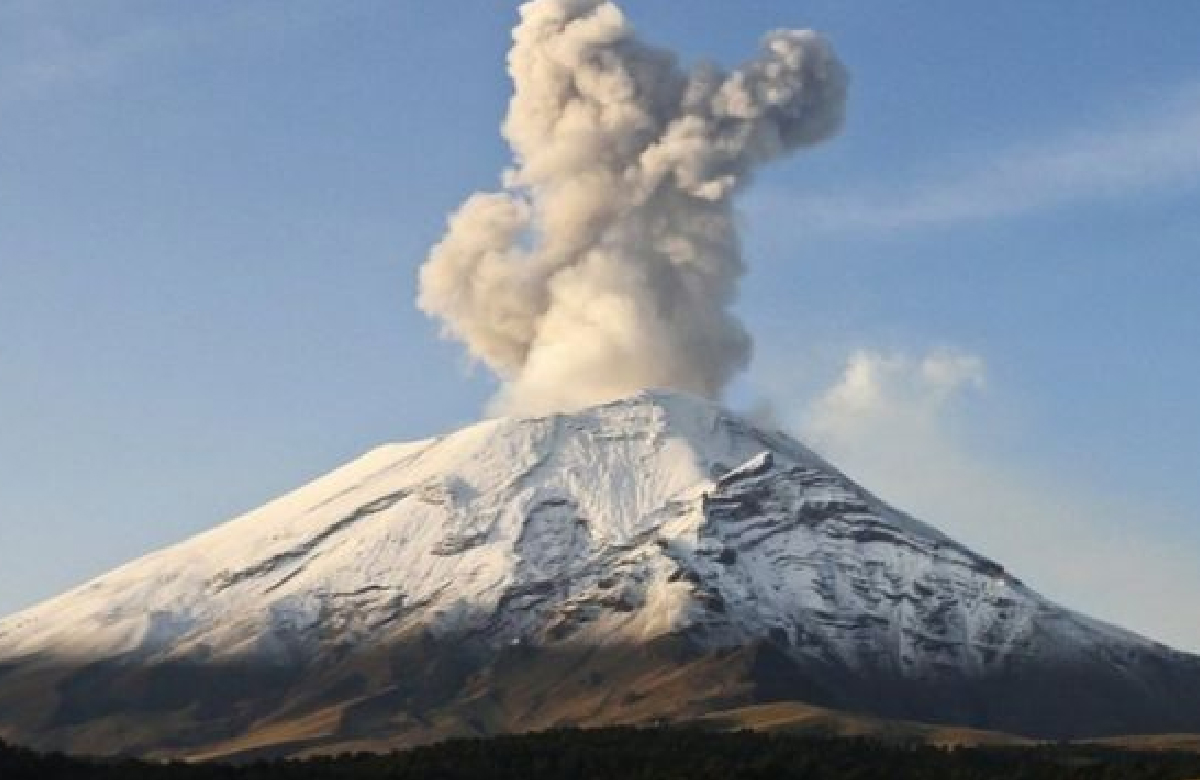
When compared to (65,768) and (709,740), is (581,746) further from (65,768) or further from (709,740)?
(65,768)

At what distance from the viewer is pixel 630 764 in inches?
6855

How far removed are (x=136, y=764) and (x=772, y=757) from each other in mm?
48233

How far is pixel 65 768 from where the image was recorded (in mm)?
161625

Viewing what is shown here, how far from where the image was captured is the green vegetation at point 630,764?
162 m

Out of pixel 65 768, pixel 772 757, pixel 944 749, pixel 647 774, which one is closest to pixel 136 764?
pixel 65 768

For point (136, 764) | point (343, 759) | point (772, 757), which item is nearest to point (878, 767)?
point (772, 757)

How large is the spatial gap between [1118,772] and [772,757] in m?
26.0

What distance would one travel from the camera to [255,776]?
156 meters

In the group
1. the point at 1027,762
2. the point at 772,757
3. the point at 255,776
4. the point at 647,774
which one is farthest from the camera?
the point at 1027,762

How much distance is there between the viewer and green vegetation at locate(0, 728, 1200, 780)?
162m

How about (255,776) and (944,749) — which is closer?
(255,776)

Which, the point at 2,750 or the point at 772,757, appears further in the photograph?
the point at 772,757

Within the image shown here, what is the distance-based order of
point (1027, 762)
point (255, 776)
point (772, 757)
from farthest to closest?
point (1027, 762)
point (772, 757)
point (255, 776)

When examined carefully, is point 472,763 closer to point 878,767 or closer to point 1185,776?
point 878,767
